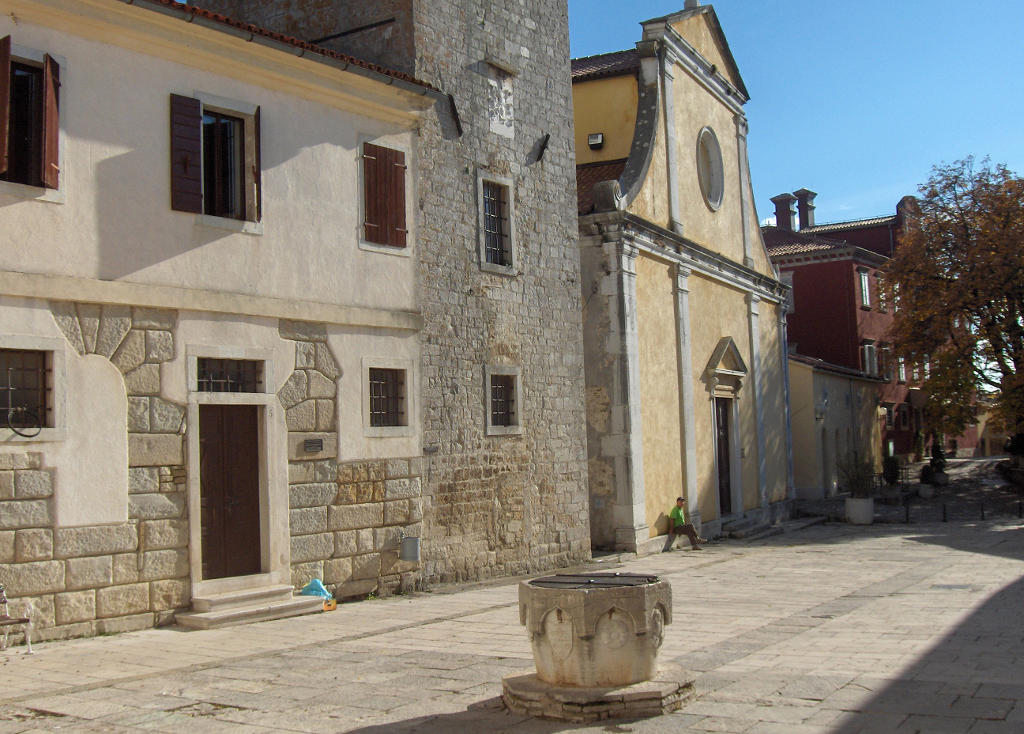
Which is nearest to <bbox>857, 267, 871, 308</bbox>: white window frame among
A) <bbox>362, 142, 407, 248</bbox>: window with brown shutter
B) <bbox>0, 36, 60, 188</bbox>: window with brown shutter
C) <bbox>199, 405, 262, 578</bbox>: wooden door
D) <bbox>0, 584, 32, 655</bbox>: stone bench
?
<bbox>362, 142, 407, 248</bbox>: window with brown shutter

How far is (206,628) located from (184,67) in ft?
18.8

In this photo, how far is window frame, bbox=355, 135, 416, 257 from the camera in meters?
12.8

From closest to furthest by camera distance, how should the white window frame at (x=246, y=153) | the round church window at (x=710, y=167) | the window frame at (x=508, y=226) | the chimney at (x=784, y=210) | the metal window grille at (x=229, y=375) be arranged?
the metal window grille at (x=229, y=375)
the white window frame at (x=246, y=153)
the window frame at (x=508, y=226)
the round church window at (x=710, y=167)
the chimney at (x=784, y=210)

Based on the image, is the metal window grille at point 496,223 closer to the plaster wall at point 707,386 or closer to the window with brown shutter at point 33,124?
the window with brown shutter at point 33,124

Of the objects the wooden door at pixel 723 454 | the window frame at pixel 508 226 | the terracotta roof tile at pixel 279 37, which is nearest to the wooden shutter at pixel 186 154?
the terracotta roof tile at pixel 279 37

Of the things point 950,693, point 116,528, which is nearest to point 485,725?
point 950,693

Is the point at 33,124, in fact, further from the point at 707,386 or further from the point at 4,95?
the point at 707,386

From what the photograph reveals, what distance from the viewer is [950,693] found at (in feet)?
22.5

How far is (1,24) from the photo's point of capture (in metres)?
9.41

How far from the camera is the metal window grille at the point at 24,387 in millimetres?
9328

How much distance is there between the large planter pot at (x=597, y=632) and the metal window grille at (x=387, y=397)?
6589 mm

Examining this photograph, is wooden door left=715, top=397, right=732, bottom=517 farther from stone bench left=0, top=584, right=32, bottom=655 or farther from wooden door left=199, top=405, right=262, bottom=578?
stone bench left=0, top=584, right=32, bottom=655

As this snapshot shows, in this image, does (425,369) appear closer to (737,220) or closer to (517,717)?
(517,717)

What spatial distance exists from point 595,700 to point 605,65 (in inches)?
703
